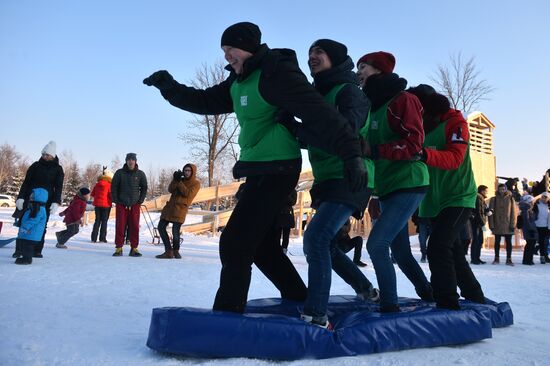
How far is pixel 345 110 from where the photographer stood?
9.39ft

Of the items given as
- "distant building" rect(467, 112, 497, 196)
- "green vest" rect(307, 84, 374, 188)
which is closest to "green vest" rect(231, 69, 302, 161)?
"green vest" rect(307, 84, 374, 188)

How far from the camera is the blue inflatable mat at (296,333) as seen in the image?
245cm

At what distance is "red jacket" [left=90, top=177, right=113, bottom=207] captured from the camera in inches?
480

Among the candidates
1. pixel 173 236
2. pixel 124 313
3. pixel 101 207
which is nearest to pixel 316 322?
pixel 124 313

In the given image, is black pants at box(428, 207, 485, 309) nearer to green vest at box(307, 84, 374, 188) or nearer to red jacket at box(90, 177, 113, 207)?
green vest at box(307, 84, 374, 188)

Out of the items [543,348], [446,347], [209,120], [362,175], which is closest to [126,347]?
[362,175]

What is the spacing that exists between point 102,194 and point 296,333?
426 inches

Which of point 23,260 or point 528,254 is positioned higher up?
point 528,254

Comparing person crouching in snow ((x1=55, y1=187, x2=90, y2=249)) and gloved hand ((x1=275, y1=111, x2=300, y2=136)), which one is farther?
person crouching in snow ((x1=55, y1=187, x2=90, y2=249))

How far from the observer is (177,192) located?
29.9ft

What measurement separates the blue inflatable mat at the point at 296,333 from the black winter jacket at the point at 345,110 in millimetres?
704

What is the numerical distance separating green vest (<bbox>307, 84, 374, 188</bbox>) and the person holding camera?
6.08 metres

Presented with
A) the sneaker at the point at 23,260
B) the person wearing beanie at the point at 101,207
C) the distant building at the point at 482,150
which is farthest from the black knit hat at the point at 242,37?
the distant building at the point at 482,150

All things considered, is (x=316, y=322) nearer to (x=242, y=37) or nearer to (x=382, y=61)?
(x=242, y=37)
